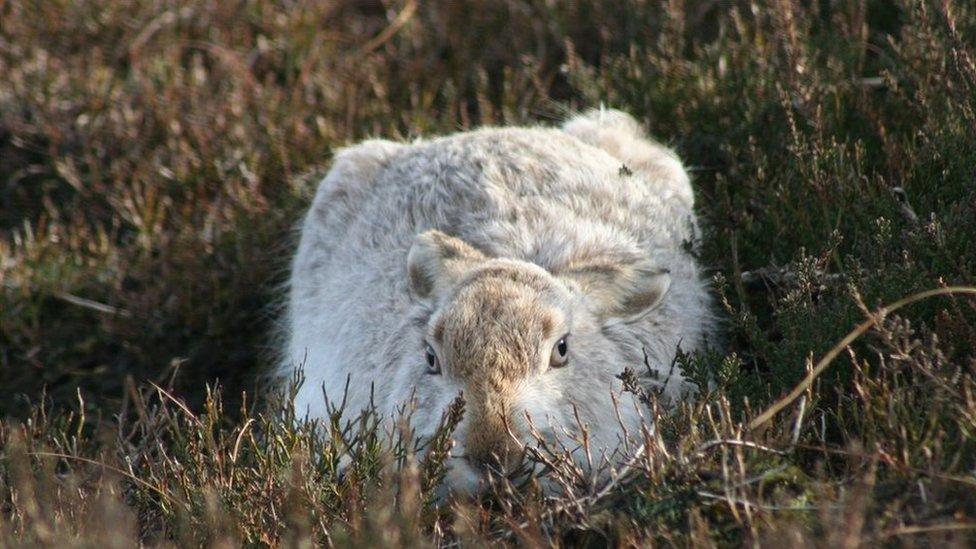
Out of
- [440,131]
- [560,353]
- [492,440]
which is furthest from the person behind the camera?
[440,131]

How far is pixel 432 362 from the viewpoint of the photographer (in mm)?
4520

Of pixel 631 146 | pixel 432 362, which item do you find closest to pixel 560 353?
pixel 432 362

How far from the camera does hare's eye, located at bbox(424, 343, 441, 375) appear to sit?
14.7 ft

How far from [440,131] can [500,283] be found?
296 centimetres

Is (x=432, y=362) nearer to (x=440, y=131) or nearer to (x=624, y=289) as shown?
(x=624, y=289)

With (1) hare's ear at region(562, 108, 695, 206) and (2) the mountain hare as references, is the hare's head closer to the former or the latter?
(2) the mountain hare

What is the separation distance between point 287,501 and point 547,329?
115 cm

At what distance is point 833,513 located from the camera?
11.2ft

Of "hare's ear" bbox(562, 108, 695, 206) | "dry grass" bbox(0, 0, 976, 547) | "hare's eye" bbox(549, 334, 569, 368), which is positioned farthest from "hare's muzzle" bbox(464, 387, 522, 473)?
"hare's ear" bbox(562, 108, 695, 206)

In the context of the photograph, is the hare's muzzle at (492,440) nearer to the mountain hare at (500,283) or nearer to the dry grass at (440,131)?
the mountain hare at (500,283)

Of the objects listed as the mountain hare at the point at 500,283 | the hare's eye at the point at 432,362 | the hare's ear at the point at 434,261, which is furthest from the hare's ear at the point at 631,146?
the hare's eye at the point at 432,362

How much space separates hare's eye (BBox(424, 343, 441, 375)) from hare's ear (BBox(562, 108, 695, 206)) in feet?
5.26

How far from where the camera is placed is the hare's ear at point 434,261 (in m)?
4.83

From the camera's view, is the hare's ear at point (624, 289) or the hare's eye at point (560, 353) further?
the hare's ear at point (624, 289)
